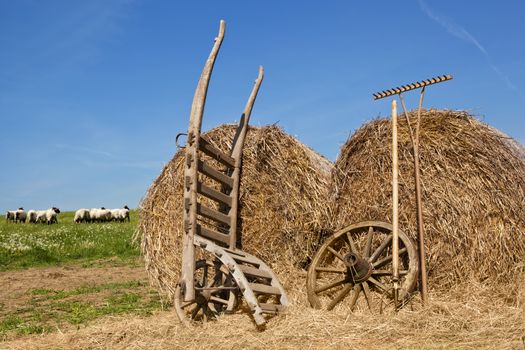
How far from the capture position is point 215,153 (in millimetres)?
8555

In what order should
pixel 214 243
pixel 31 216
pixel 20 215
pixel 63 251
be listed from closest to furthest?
pixel 214 243
pixel 63 251
pixel 31 216
pixel 20 215

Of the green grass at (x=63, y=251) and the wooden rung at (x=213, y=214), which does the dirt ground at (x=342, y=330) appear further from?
the green grass at (x=63, y=251)

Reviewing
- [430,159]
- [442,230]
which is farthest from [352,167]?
[442,230]

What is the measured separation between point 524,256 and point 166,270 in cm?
558

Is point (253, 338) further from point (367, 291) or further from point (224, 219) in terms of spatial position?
point (224, 219)

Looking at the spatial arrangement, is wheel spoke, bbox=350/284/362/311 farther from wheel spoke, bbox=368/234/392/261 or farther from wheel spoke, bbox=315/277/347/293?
wheel spoke, bbox=368/234/392/261

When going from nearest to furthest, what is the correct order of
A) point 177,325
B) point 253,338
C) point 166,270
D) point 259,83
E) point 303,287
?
point 253,338, point 177,325, point 303,287, point 166,270, point 259,83

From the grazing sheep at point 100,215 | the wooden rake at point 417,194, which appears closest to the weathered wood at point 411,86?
the wooden rake at point 417,194

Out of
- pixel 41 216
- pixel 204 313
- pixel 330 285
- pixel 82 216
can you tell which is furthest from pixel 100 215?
pixel 330 285

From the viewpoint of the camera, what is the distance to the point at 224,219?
338 inches

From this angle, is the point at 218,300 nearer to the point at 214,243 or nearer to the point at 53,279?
the point at 214,243

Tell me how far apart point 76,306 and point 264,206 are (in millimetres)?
3750

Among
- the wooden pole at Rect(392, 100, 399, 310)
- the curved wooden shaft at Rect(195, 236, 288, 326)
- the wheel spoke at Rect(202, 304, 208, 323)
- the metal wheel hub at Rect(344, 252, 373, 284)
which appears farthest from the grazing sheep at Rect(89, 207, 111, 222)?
the wooden pole at Rect(392, 100, 399, 310)

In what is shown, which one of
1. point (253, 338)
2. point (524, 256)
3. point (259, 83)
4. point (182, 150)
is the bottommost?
point (253, 338)
